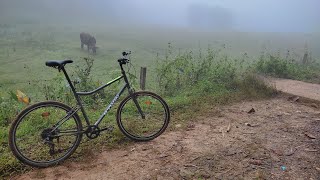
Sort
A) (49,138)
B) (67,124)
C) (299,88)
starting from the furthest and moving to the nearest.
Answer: (299,88) < (67,124) < (49,138)

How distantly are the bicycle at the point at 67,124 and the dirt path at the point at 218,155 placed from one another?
25 cm

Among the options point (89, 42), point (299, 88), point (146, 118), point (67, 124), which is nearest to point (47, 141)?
point (67, 124)

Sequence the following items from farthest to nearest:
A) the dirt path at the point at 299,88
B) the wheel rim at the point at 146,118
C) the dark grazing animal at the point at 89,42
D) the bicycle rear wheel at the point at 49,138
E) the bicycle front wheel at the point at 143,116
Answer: the dark grazing animal at the point at 89,42, the dirt path at the point at 299,88, the wheel rim at the point at 146,118, the bicycle front wheel at the point at 143,116, the bicycle rear wheel at the point at 49,138

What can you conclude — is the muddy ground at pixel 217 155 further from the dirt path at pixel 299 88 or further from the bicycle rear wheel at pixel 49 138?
the dirt path at pixel 299 88

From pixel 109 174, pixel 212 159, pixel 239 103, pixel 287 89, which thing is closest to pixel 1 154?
pixel 109 174

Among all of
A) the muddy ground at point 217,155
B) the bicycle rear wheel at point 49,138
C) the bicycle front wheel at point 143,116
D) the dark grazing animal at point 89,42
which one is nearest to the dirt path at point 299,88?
the muddy ground at point 217,155

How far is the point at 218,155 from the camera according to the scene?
5098mm

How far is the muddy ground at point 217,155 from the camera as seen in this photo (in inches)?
176

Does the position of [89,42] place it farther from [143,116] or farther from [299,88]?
[143,116]

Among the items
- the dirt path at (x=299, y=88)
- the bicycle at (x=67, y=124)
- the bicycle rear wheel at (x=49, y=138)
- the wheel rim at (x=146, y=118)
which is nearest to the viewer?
the bicycle rear wheel at (x=49, y=138)

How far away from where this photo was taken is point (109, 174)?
4383 mm

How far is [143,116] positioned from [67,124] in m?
1.44

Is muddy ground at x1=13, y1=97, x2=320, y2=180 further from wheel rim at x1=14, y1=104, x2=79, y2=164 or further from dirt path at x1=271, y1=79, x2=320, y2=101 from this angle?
dirt path at x1=271, y1=79, x2=320, y2=101

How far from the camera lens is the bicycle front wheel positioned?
17.6 feet
